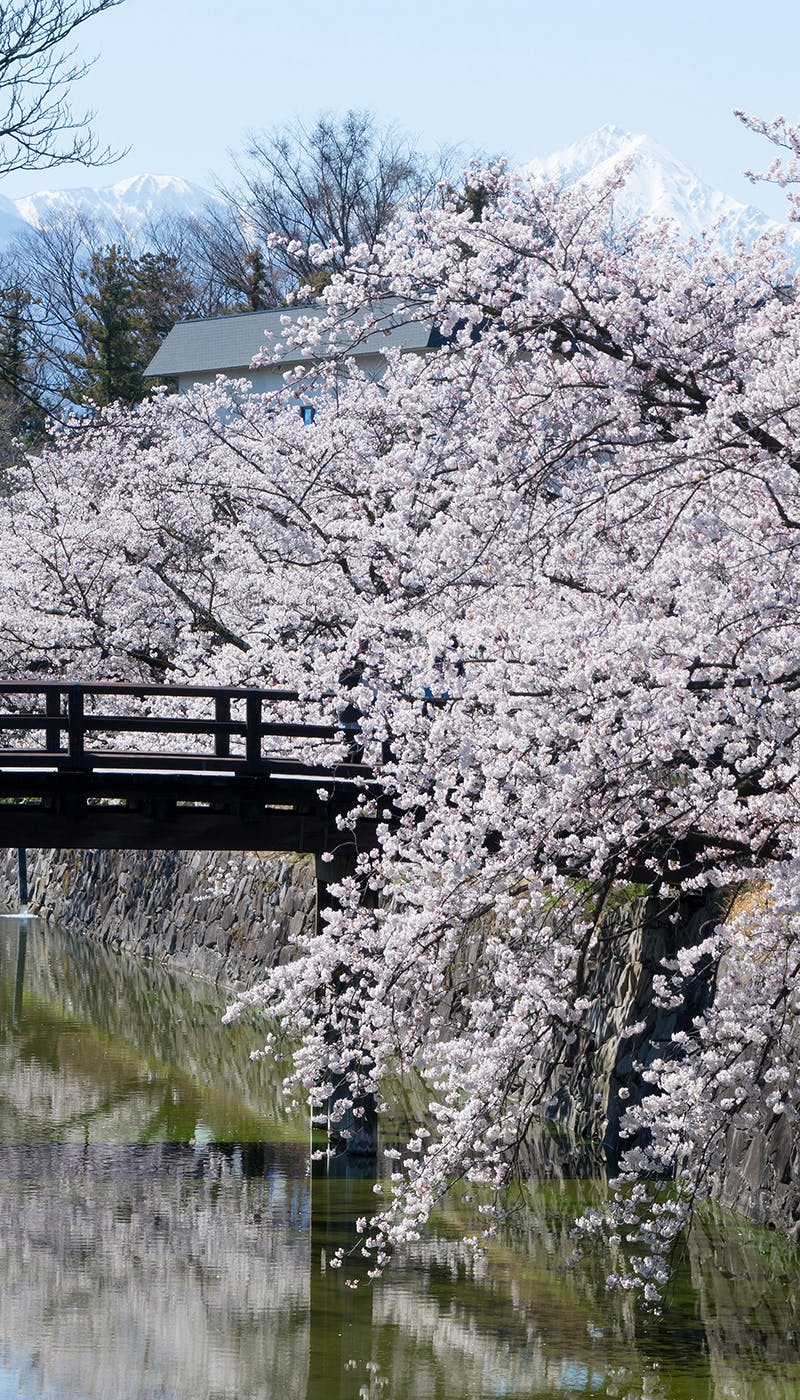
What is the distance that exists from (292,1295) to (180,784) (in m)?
4.26

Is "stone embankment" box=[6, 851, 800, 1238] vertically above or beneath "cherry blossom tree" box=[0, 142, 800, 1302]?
beneath

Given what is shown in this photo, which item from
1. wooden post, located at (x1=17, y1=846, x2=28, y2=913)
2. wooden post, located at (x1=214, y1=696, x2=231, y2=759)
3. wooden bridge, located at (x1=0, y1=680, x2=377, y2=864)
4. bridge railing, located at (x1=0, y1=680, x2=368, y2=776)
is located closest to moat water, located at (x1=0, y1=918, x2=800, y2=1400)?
wooden bridge, located at (x1=0, y1=680, x2=377, y2=864)

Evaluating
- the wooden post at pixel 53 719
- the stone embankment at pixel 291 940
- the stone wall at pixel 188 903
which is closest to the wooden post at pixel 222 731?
the wooden post at pixel 53 719

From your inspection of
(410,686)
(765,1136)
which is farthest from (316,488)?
(765,1136)

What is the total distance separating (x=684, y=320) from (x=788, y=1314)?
6.50m

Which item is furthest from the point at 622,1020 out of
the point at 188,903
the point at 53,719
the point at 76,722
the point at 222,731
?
the point at 188,903

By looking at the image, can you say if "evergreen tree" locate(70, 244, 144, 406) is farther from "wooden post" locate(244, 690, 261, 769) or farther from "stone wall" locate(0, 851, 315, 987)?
"wooden post" locate(244, 690, 261, 769)

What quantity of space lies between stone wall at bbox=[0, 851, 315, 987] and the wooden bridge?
5.30 meters

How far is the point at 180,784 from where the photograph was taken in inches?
492

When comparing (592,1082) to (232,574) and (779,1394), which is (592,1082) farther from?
(232,574)

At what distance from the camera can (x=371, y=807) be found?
9.06m

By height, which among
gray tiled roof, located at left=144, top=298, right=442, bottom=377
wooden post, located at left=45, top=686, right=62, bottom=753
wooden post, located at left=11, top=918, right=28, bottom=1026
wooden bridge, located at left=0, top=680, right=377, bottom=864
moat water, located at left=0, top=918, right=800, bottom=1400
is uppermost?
gray tiled roof, located at left=144, top=298, right=442, bottom=377

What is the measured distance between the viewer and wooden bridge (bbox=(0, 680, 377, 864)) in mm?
12109

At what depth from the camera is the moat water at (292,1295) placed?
8.79 metres
